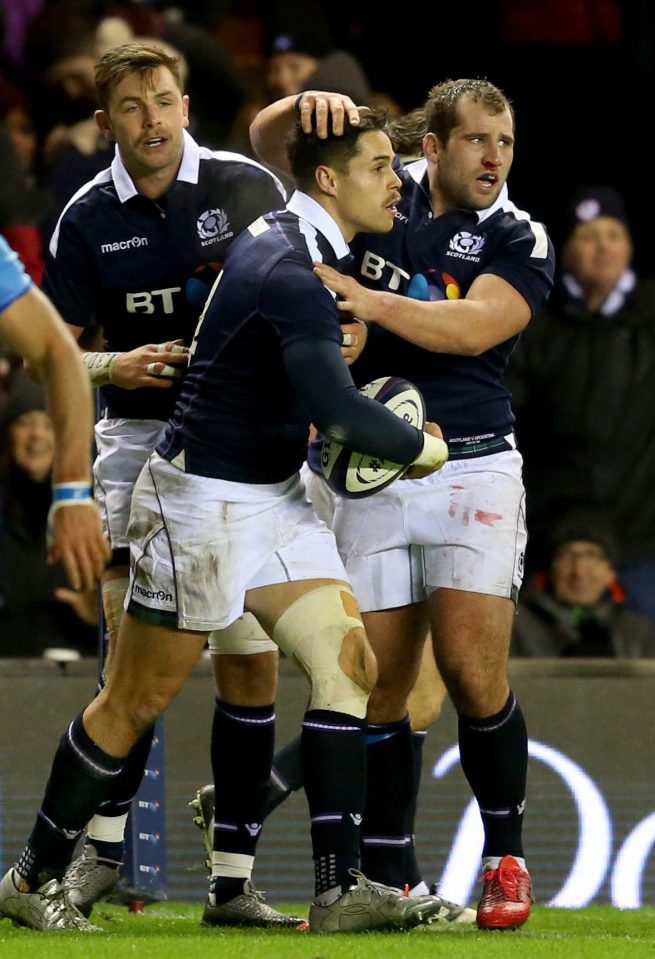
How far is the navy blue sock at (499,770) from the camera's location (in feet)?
16.5

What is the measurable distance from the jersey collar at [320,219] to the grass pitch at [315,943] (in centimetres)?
176

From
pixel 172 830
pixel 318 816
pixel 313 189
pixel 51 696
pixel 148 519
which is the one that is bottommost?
pixel 172 830

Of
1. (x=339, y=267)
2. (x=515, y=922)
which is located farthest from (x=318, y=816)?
(x=339, y=267)

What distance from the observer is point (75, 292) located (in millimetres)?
5309

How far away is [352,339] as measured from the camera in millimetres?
4898

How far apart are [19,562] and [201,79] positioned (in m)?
3.39

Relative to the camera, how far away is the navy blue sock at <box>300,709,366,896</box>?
4551 mm

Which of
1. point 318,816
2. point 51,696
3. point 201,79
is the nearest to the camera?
point 318,816

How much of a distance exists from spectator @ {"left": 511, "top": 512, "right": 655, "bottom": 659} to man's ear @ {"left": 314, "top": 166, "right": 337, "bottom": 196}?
10.9 feet

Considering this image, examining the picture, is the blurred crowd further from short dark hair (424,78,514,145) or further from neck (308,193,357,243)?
neck (308,193,357,243)

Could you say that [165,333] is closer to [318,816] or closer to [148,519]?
[148,519]

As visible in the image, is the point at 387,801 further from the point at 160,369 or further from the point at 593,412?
the point at 593,412

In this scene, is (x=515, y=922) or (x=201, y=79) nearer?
(x=515, y=922)

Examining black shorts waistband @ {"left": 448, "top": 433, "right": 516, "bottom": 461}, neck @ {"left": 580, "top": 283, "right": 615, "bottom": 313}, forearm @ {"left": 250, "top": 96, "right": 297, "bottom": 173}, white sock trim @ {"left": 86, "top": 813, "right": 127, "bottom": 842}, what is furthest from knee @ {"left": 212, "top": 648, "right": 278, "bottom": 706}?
neck @ {"left": 580, "top": 283, "right": 615, "bottom": 313}
